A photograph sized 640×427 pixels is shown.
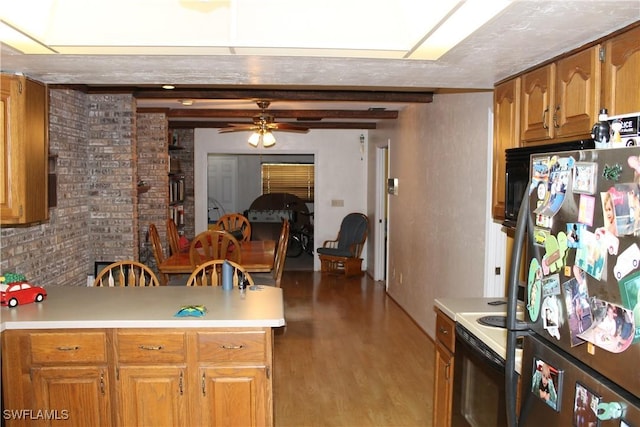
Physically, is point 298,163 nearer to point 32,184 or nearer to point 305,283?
point 305,283

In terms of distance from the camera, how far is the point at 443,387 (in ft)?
9.82

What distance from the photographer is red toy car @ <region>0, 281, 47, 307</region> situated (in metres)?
2.93

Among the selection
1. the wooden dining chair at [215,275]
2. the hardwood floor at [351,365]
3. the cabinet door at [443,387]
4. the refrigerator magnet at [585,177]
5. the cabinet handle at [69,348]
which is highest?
the refrigerator magnet at [585,177]

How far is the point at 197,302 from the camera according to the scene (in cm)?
312

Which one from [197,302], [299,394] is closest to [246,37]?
[197,302]

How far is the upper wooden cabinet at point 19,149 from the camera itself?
2842 mm

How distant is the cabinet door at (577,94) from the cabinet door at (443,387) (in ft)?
4.20

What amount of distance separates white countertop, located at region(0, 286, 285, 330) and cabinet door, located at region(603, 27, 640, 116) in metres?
1.73

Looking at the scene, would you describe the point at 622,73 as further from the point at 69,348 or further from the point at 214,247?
the point at 214,247

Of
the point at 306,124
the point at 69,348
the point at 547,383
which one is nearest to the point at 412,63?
the point at 547,383

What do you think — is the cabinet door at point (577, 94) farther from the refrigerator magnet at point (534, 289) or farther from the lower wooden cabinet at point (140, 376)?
the lower wooden cabinet at point (140, 376)

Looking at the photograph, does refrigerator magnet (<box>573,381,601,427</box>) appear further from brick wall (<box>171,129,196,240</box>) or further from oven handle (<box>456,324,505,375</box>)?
brick wall (<box>171,129,196,240</box>)

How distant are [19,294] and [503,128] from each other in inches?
109

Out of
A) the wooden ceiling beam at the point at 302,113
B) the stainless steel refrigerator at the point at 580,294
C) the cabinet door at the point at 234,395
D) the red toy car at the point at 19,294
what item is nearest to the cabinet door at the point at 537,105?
the stainless steel refrigerator at the point at 580,294
